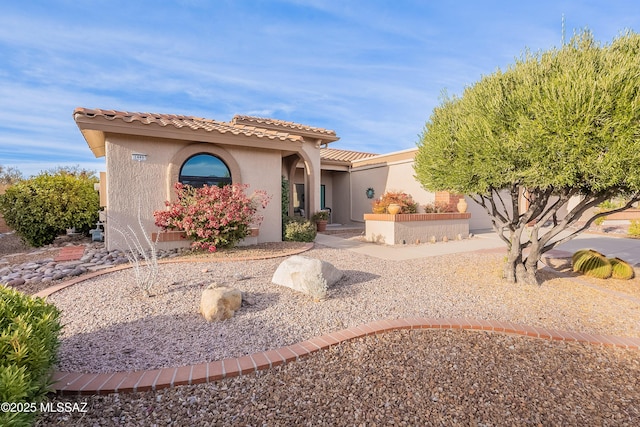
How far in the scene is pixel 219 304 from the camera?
12.9 ft

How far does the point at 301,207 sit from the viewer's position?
17125 mm

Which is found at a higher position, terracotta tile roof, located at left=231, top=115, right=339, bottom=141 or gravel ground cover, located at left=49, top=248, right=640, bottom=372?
terracotta tile roof, located at left=231, top=115, right=339, bottom=141

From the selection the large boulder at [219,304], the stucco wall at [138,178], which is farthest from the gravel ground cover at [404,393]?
the stucco wall at [138,178]

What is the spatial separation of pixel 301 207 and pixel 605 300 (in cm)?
1354

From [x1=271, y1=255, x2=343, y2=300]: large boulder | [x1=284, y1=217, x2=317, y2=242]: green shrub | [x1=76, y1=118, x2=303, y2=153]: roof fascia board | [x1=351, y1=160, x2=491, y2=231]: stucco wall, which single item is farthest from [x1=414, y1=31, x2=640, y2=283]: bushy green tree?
[x1=351, y1=160, x2=491, y2=231]: stucco wall

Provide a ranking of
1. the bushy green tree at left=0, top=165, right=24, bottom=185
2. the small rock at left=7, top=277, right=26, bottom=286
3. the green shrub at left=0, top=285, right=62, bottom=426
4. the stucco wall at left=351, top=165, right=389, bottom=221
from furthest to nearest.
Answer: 1. the bushy green tree at left=0, top=165, right=24, bottom=185
2. the stucco wall at left=351, top=165, right=389, bottom=221
3. the small rock at left=7, top=277, right=26, bottom=286
4. the green shrub at left=0, top=285, right=62, bottom=426

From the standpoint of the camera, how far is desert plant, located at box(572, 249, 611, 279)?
21.3 feet

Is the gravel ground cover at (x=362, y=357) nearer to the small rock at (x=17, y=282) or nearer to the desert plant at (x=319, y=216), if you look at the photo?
the small rock at (x=17, y=282)

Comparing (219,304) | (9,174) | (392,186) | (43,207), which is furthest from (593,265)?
(9,174)

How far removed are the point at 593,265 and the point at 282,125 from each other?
1138 cm

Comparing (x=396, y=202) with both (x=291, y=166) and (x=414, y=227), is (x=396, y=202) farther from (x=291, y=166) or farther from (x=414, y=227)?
(x=291, y=166)

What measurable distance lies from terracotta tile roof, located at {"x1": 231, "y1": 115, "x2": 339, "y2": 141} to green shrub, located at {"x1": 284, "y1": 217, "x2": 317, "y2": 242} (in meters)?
4.56

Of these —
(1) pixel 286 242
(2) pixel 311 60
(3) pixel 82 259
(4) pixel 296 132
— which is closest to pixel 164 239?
(3) pixel 82 259

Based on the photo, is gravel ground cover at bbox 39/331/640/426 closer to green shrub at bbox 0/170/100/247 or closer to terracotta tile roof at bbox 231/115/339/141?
green shrub at bbox 0/170/100/247
